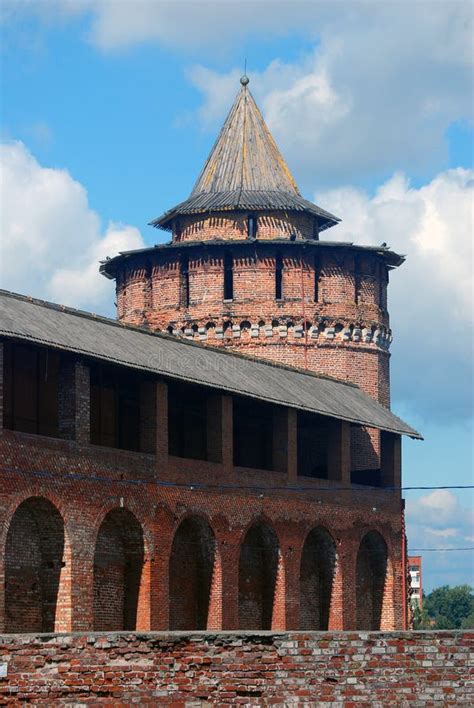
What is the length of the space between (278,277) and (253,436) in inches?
358

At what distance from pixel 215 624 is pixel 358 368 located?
14.4 m

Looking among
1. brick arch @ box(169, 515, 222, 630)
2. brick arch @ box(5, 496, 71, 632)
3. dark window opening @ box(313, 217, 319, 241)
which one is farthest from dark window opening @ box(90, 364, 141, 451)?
dark window opening @ box(313, 217, 319, 241)

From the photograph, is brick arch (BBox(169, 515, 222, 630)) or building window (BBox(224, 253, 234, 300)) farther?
building window (BBox(224, 253, 234, 300))

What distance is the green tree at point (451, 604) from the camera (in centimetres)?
13462

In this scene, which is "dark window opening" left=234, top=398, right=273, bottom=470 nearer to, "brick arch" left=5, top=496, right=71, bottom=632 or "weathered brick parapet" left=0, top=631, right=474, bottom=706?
"brick arch" left=5, top=496, right=71, bottom=632

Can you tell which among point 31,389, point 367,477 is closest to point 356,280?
point 367,477

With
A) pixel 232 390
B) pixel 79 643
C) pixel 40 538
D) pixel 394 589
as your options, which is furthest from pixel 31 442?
pixel 394 589

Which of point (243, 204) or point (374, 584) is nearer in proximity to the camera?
point (374, 584)

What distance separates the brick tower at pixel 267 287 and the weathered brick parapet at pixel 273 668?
29135 mm

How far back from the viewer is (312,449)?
41562mm

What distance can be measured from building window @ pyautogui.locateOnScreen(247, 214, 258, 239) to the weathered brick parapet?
30721 millimetres

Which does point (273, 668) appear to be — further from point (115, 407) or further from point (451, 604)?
point (451, 604)

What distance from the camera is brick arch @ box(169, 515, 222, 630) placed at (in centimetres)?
3412

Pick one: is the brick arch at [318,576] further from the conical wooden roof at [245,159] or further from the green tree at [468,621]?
the green tree at [468,621]
